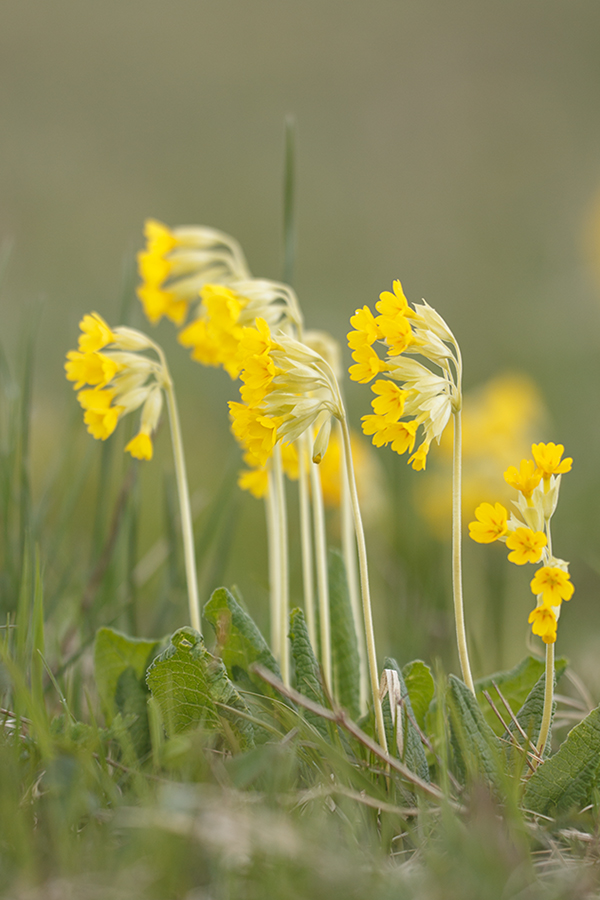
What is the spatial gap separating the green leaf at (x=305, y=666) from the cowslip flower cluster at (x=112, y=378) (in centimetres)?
41

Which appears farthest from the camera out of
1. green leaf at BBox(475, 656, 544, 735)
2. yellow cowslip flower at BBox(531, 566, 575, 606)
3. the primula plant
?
green leaf at BBox(475, 656, 544, 735)

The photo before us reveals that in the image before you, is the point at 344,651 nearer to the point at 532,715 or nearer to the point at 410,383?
the point at 532,715

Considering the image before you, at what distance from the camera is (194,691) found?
128 centimetres

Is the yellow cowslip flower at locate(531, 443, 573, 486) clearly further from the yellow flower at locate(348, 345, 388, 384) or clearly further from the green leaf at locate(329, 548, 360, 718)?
the green leaf at locate(329, 548, 360, 718)

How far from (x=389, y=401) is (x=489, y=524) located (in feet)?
0.81

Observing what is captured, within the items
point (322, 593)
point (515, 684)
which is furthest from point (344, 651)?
point (515, 684)

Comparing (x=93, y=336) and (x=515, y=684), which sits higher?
(x=93, y=336)

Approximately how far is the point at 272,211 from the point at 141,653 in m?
10.0

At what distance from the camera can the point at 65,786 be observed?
1029 millimetres

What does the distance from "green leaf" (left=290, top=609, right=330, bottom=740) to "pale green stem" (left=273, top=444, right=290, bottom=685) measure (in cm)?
12

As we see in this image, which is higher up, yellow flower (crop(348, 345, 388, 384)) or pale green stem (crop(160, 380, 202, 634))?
yellow flower (crop(348, 345, 388, 384))

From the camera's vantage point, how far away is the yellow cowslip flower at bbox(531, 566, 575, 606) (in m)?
1.11

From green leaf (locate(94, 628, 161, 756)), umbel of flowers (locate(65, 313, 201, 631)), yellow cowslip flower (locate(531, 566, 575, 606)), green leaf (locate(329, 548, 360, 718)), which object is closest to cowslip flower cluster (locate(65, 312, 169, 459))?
umbel of flowers (locate(65, 313, 201, 631))

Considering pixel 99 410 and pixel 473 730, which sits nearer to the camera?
pixel 473 730
